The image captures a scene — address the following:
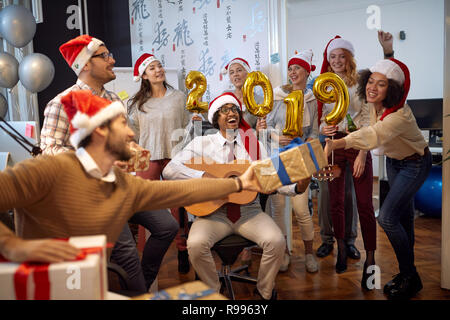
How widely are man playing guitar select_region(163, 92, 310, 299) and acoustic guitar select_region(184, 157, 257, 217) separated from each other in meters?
0.03

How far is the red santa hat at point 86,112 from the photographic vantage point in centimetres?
149

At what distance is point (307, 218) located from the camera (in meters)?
3.35

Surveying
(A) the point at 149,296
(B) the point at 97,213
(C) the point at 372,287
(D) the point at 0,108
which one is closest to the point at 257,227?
(C) the point at 372,287

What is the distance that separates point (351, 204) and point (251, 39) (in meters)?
1.92

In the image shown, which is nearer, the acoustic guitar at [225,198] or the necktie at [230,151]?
the acoustic guitar at [225,198]

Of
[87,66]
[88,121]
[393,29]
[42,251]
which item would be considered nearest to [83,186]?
[88,121]

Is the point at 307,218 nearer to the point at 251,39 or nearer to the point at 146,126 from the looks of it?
the point at 146,126

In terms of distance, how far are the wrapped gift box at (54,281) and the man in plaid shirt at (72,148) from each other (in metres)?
1.05

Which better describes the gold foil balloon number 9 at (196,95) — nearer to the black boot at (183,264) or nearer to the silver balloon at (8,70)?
the black boot at (183,264)

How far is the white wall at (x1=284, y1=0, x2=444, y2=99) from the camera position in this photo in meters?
6.83

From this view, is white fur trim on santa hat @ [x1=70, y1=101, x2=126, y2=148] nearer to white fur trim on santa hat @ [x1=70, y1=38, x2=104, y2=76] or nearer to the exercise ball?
white fur trim on santa hat @ [x1=70, y1=38, x2=104, y2=76]

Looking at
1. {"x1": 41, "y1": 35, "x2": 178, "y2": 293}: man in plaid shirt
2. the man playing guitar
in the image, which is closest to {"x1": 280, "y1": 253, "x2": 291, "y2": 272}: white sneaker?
the man playing guitar

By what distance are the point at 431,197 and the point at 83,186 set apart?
4547 millimetres

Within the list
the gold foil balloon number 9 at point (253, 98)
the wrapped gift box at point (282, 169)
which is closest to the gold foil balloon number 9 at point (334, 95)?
the gold foil balloon number 9 at point (253, 98)
